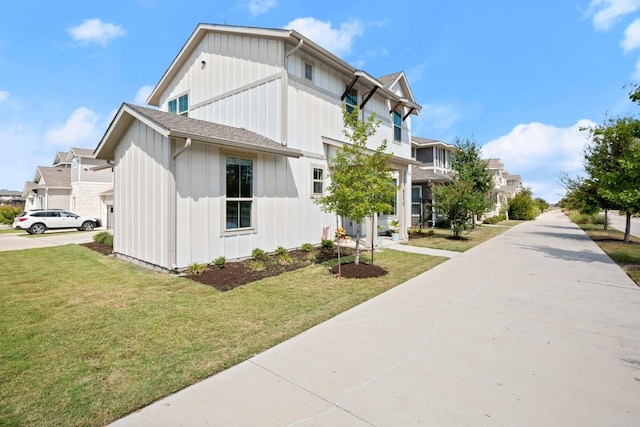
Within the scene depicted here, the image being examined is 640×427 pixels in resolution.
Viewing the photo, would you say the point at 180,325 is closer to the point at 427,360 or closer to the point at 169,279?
the point at 169,279

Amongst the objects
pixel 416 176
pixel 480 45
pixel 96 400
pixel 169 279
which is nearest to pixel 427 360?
pixel 96 400

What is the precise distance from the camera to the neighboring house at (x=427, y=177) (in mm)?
21078

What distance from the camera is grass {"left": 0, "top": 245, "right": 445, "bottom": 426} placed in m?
2.77

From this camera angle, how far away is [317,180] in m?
11.2

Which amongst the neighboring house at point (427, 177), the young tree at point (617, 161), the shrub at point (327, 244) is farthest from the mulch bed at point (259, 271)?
the neighboring house at point (427, 177)

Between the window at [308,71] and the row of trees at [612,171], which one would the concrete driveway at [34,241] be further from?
the row of trees at [612,171]

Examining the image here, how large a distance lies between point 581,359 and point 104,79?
18.9m

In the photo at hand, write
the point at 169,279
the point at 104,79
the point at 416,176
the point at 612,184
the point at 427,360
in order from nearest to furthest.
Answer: the point at 427,360 < the point at 169,279 < the point at 612,184 < the point at 104,79 < the point at 416,176

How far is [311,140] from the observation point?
11008 mm

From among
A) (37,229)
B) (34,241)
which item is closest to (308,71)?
(34,241)

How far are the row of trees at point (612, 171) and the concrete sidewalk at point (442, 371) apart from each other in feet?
18.4

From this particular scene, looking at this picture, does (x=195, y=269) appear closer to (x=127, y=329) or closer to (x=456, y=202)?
(x=127, y=329)

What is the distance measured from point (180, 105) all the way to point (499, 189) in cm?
3877

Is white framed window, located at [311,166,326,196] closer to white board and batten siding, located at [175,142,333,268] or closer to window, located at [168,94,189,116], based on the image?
white board and batten siding, located at [175,142,333,268]
